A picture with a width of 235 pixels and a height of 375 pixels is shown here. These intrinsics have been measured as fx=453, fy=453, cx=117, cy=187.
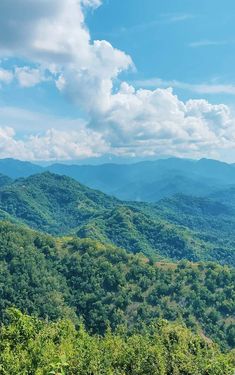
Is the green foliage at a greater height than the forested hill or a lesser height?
greater

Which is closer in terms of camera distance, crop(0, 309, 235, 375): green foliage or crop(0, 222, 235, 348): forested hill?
crop(0, 309, 235, 375): green foliage

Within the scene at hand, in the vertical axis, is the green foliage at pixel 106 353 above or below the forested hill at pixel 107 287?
above

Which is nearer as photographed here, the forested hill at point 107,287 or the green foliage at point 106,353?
the green foliage at point 106,353

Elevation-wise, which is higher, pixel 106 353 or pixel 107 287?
pixel 106 353

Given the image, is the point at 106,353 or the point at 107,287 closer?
the point at 106,353
